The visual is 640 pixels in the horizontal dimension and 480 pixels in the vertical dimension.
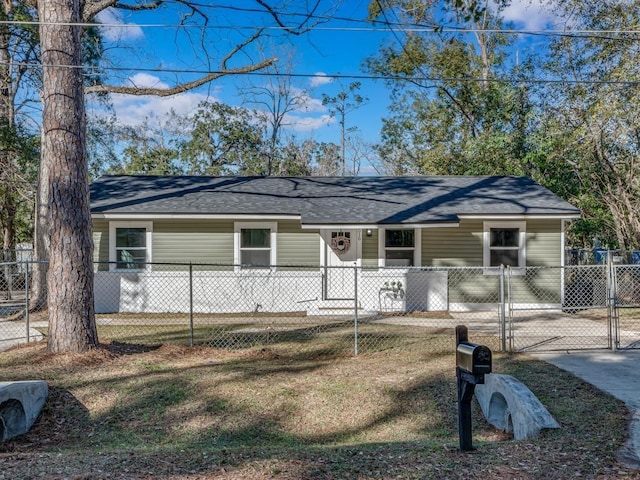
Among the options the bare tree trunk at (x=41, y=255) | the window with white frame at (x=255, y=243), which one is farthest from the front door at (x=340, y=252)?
the bare tree trunk at (x=41, y=255)

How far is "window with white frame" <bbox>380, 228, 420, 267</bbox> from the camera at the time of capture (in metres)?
13.2

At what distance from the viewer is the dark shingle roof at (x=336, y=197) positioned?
12.7m

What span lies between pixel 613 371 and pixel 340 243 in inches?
292

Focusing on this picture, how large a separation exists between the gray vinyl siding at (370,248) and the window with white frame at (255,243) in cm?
244

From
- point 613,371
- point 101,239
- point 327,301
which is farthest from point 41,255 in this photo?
point 613,371

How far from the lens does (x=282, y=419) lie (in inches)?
215

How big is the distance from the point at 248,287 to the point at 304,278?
1520 mm

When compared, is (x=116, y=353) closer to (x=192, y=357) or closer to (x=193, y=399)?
(x=192, y=357)

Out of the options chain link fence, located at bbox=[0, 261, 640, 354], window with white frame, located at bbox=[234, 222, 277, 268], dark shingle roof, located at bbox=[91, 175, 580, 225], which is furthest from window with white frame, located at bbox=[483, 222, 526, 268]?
window with white frame, located at bbox=[234, 222, 277, 268]

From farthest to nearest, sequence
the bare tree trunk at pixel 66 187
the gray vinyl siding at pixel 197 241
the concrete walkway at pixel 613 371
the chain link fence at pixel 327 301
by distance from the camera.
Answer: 1. the gray vinyl siding at pixel 197 241
2. the chain link fence at pixel 327 301
3. the bare tree trunk at pixel 66 187
4. the concrete walkway at pixel 613 371

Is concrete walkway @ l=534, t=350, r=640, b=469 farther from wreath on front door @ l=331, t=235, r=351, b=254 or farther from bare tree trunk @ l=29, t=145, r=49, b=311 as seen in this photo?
bare tree trunk @ l=29, t=145, r=49, b=311

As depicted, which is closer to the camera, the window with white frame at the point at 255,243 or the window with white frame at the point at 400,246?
the window with white frame at the point at 400,246

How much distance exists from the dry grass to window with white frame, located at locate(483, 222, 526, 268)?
5.61 meters

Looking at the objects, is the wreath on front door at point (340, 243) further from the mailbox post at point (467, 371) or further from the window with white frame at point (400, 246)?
the mailbox post at point (467, 371)
